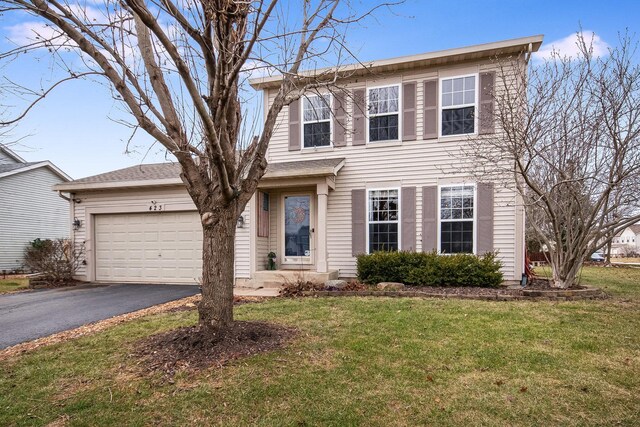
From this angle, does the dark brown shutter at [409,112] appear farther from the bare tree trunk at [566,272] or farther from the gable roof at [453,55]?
the bare tree trunk at [566,272]

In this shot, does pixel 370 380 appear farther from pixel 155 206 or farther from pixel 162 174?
pixel 162 174

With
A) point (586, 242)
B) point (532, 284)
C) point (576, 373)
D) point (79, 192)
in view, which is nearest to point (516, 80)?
point (586, 242)

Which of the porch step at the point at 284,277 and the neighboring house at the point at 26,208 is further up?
the neighboring house at the point at 26,208

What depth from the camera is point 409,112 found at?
30.4 feet

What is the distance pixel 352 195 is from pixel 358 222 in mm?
773

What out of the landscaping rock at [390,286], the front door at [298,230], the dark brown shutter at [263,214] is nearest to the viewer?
the landscaping rock at [390,286]

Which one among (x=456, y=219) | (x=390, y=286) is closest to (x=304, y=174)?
(x=390, y=286)

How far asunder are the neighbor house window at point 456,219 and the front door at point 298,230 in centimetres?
353

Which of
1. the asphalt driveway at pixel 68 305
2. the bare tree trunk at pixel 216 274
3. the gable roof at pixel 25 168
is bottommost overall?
the asphalt driveway at pixel 68 305

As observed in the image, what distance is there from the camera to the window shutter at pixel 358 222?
374 inches

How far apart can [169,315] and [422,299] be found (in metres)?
4.63

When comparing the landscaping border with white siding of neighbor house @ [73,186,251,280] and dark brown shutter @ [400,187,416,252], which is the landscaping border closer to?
dark brown shutter @ [400,187,416,252]

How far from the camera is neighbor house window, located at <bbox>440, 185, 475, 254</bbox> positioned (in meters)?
8.76

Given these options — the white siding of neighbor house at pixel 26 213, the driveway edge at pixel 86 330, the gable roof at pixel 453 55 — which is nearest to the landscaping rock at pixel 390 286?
the driveway edge at pixel 86 330
